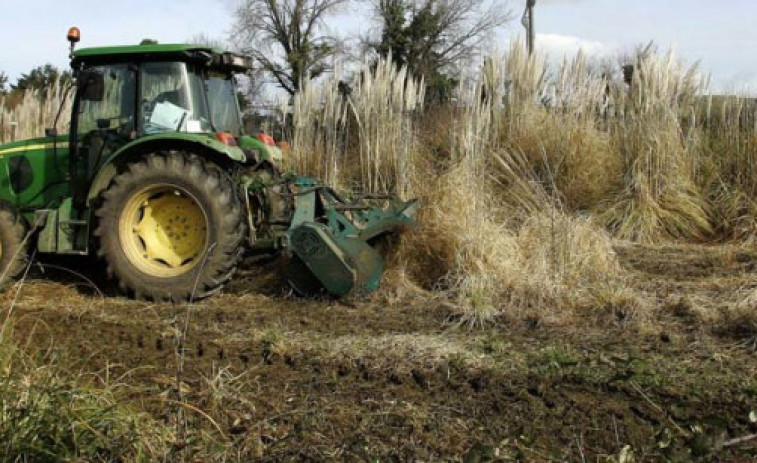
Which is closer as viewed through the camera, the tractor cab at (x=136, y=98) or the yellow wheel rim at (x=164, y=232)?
the yellow wheel rim at (x=164, y=232)

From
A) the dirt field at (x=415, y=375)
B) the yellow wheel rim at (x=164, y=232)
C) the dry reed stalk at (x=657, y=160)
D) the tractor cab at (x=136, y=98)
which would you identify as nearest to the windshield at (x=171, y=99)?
the tractor cab at (x=136, y=98)

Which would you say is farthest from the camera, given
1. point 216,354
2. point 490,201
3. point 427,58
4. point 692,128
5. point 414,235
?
point 427,58

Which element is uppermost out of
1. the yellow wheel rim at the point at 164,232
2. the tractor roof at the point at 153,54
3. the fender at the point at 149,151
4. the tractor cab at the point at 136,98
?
the tractor roof at the point at 153,54

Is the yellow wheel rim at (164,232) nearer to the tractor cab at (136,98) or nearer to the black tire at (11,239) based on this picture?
the tractor cab at (136,98)

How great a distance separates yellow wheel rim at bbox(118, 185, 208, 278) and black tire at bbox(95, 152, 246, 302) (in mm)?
14

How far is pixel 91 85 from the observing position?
6027 millimetres

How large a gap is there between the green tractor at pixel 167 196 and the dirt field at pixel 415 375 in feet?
0.99

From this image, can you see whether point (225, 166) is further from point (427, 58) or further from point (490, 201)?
point (427, 58)

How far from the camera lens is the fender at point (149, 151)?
5926mm

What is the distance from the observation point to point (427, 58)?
27.7 m

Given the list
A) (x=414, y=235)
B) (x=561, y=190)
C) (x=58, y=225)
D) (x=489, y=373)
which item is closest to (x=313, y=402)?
(x=489, y=373)

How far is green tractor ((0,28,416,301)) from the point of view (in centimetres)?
578

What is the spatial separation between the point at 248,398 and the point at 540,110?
6.01m

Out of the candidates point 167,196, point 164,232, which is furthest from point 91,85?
point 164,232
